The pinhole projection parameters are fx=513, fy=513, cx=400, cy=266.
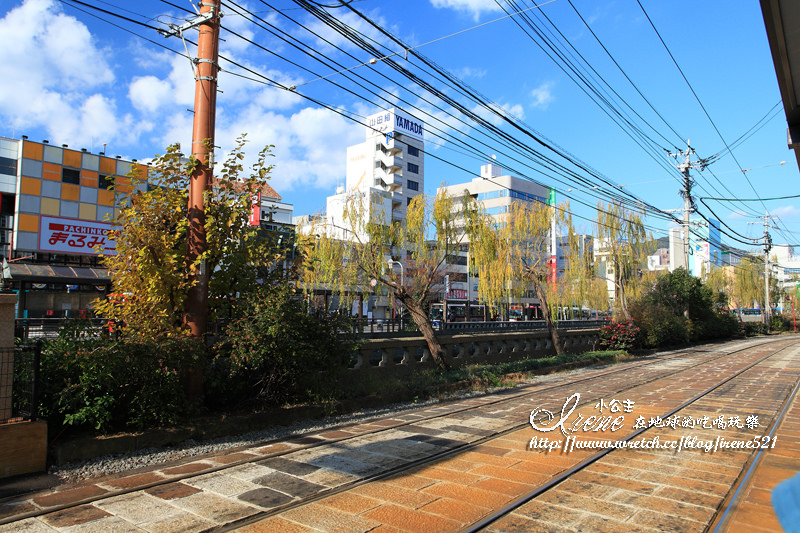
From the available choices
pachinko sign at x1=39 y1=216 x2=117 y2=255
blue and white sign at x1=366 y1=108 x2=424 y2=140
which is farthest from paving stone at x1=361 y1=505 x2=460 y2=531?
blue and white sign at x1=366 y1=108 x2=424 y2=140

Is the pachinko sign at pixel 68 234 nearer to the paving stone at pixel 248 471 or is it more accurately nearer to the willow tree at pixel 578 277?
the willow tree at pixel 578 277

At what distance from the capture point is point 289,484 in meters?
5.56

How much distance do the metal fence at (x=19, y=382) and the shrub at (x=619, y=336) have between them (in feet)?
82.3

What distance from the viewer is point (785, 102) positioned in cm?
621

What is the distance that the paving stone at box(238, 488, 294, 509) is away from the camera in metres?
4.95

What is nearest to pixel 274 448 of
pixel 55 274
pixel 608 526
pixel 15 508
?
pixel 15 508

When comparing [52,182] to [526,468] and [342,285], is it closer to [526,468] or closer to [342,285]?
[342,285]

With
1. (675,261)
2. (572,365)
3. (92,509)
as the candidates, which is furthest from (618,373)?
(675,261)

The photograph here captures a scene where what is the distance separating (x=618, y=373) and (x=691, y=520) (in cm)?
1402

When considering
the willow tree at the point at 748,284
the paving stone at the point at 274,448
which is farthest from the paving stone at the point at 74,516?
the willow tree at the point at 748,284

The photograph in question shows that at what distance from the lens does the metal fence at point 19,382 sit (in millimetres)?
5797

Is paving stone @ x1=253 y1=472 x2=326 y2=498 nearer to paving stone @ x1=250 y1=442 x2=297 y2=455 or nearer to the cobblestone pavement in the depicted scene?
the cobblestone pavement

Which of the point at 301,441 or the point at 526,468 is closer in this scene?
the point at 526,468

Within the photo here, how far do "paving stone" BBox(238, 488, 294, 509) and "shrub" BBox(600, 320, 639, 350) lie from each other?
2396 cm
